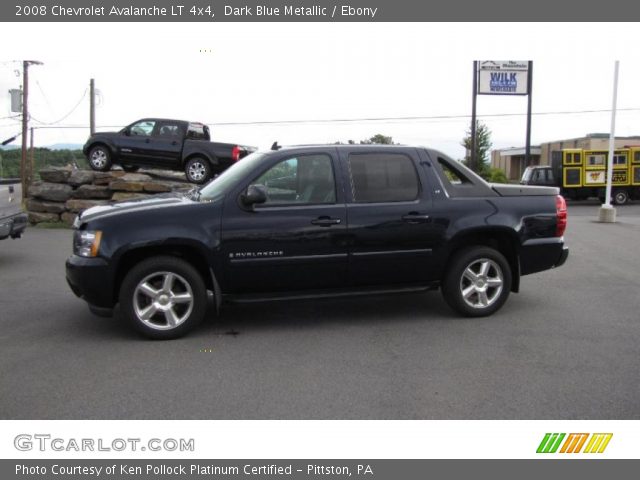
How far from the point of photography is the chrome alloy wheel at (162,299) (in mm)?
5664

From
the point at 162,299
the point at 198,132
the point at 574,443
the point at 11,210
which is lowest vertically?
the point at 574,443

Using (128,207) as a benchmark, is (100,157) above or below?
above

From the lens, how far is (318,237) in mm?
5895

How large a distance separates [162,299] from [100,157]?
11124 mm

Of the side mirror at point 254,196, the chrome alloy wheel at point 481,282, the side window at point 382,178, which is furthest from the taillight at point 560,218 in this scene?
the side mirror at point 254,196

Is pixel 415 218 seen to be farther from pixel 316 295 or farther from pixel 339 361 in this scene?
pixel 339 361

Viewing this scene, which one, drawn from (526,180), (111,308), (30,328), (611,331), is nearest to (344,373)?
(111,308)

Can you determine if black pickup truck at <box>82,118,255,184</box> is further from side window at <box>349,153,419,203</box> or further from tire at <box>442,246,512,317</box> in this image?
tire at <box>442,246,512,317</box>

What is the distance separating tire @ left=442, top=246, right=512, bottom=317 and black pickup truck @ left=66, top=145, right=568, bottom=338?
1cm

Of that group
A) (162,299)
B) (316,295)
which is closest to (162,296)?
(162,299)

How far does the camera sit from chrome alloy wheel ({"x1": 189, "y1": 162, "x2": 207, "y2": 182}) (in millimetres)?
15195

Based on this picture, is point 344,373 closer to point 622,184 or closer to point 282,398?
point 282,398

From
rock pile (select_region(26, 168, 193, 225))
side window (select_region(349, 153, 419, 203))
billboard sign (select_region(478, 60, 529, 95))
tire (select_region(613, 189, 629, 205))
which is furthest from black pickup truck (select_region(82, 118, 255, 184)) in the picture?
tire (select_region(613, 189, 629, 205))

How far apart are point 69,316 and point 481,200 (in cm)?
448
